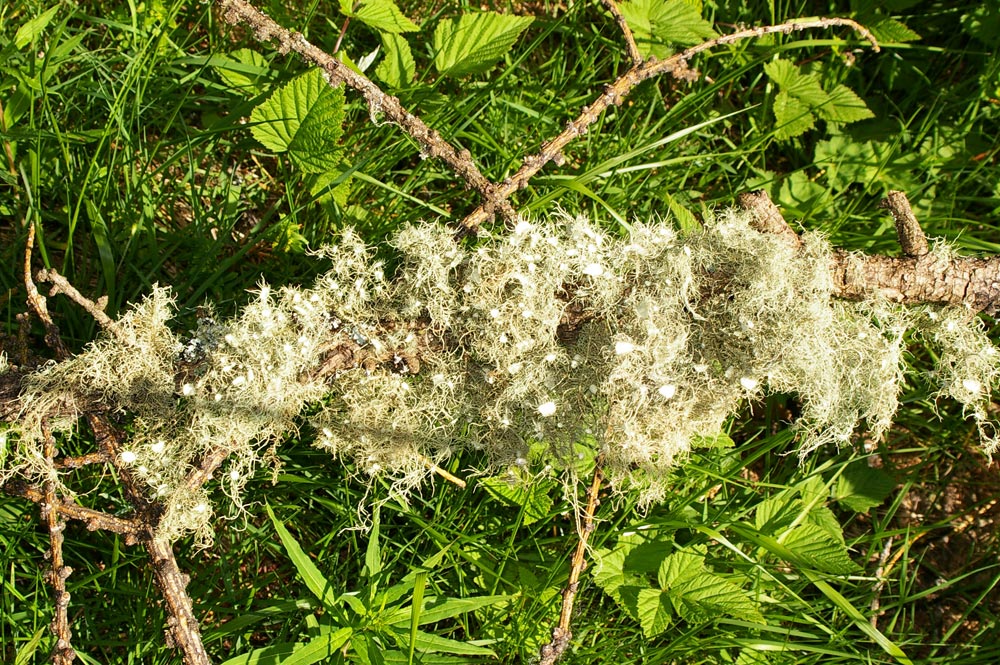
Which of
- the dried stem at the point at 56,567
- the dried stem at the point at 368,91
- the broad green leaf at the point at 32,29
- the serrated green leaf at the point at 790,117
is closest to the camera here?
the dried stem at the point at 56,567

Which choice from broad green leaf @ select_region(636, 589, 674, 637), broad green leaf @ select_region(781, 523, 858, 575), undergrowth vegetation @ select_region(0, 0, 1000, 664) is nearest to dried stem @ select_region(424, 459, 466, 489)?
undergrowth vegetation @ select_region(0, 0, 1000, 664)

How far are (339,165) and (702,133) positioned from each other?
3.63 feet

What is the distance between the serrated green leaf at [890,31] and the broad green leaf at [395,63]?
1.44 metres

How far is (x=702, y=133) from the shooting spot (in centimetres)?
222

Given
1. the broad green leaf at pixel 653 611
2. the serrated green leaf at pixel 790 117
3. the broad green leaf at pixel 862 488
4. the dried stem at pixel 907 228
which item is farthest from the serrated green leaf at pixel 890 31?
the broad green leaf at pixel 653 611

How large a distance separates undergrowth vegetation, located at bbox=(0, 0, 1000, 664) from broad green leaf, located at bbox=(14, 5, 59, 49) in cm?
1

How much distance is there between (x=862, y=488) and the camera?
6.72ft

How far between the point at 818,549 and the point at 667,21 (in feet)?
5.03

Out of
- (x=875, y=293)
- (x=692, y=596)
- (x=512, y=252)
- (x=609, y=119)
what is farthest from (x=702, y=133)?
(x=692, y=596)

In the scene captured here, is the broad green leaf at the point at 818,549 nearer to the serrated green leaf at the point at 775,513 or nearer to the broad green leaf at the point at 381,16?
the serrated green leaf at the point at 775,513

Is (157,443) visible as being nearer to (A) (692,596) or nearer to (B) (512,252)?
(B) (512,252)

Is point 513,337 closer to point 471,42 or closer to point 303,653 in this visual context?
point 303,653

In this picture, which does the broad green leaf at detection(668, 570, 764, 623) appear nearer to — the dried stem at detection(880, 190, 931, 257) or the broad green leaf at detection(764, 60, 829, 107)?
the dried stem at detection(880, 190, 931, 257)

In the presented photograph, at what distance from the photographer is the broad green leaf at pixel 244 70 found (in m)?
1.99
